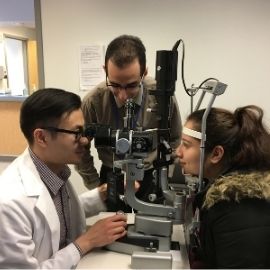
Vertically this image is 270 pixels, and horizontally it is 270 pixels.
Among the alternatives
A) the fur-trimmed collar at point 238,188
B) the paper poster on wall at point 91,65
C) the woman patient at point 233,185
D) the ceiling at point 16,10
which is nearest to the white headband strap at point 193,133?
the woman patient at point 233,185

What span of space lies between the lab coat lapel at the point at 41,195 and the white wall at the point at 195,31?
1.66 meters

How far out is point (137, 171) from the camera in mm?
1139

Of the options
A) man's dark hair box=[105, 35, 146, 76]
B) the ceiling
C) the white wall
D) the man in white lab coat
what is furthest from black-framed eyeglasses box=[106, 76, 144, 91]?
the ceiling

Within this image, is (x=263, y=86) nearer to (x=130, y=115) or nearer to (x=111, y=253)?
(x=130, y=115)

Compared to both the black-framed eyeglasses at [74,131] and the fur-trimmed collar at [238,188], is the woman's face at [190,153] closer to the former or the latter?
the fur-trimmed collar at [238,188]

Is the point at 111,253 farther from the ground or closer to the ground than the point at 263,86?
closer to the ground

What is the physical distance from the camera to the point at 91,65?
2674 millimetres

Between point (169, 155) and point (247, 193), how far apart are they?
0.99 ft

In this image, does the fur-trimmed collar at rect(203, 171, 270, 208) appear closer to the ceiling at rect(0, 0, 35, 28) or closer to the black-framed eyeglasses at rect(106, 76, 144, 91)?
the black-framed eyeglasses at rect(106, 76, 144, 91)

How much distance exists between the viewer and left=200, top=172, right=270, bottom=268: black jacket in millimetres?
976

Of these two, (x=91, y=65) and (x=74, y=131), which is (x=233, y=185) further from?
(x=91, y=65)

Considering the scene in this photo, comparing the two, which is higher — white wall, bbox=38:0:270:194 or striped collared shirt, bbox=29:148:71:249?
white wall, bbox=38:0:270:194

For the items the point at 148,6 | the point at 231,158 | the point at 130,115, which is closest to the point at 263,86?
the point at 148,6

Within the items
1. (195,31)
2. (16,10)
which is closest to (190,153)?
(195,31)
